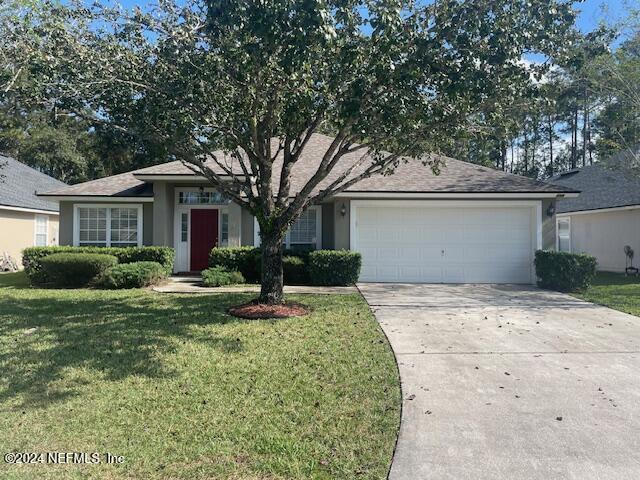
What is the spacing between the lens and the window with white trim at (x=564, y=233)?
22406 millimetres

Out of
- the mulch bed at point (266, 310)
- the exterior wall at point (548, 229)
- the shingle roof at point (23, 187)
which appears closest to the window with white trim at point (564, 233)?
the exterior wall at point (548, 229)

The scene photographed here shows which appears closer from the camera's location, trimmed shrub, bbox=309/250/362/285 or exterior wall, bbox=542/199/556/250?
trimmed shrub, bbox=309/250/362/285

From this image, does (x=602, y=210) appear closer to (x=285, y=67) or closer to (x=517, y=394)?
(x=517, y=394)

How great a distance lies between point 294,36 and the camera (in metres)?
5.64

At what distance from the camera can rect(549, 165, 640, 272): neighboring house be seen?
59.4ft

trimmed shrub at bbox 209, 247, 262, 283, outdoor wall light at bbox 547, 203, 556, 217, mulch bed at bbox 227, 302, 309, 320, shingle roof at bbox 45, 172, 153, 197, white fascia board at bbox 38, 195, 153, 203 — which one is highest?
shingle roof at bbox 45, 172, 153, 197

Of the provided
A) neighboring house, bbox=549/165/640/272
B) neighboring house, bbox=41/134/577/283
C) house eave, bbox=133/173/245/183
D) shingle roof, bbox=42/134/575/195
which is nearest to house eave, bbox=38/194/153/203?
shingle roof, bbox=42/134/575/195

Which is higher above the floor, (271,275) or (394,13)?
(394,13)

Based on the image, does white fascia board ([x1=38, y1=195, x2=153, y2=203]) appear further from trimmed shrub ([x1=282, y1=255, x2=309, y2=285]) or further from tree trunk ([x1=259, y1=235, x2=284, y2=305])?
tree trunk ([x1=259, y1=235, x2=284, y2=305])

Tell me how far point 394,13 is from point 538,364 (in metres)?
5.09

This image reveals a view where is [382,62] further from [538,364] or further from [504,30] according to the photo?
[538,364]

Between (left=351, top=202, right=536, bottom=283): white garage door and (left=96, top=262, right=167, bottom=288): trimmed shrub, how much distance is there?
592 cm

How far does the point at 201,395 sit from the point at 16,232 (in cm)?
1985

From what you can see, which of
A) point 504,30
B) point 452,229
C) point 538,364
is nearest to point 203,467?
point 538,364
